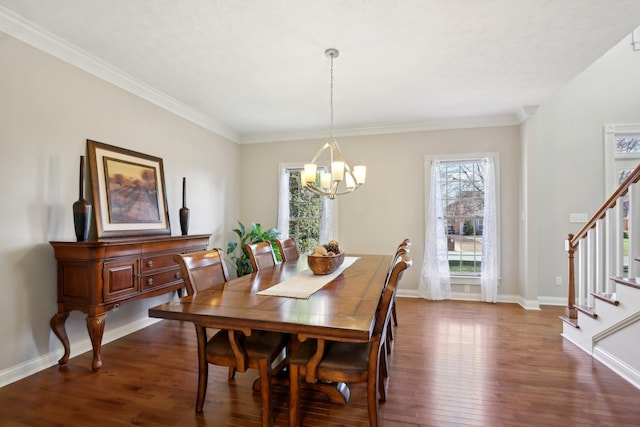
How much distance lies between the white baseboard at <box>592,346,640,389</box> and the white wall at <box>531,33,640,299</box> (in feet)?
6.38

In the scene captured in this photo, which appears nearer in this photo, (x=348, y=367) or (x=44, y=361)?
(x=348, y=367)

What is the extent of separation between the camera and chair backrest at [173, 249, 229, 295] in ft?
6.48

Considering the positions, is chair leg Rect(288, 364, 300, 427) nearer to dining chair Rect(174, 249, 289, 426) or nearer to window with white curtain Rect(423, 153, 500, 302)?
dining chair Rect(174, 249, 289, 426)

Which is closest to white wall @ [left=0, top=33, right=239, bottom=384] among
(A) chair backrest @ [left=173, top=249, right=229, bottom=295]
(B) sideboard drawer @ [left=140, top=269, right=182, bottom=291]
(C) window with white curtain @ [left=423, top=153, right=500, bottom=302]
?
(B) sideboard drawer @ [left=140, top=269, right=182, bottom=291]

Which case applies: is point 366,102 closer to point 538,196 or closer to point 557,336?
point 538,196

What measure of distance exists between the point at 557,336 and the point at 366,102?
3352 millimetres

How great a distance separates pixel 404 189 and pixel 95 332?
4.16 metres

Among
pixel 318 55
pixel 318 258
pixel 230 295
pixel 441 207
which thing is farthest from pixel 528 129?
pixel 230 295

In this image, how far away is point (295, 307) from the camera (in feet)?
5.51

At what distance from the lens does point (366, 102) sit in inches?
157

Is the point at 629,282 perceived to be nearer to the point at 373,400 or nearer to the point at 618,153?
the point at 373,400

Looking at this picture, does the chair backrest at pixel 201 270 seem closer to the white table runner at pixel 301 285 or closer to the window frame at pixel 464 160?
the white table runner at pixel 301 285

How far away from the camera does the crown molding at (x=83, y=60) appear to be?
237 cm

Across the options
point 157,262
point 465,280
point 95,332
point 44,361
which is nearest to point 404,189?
point 465,280
